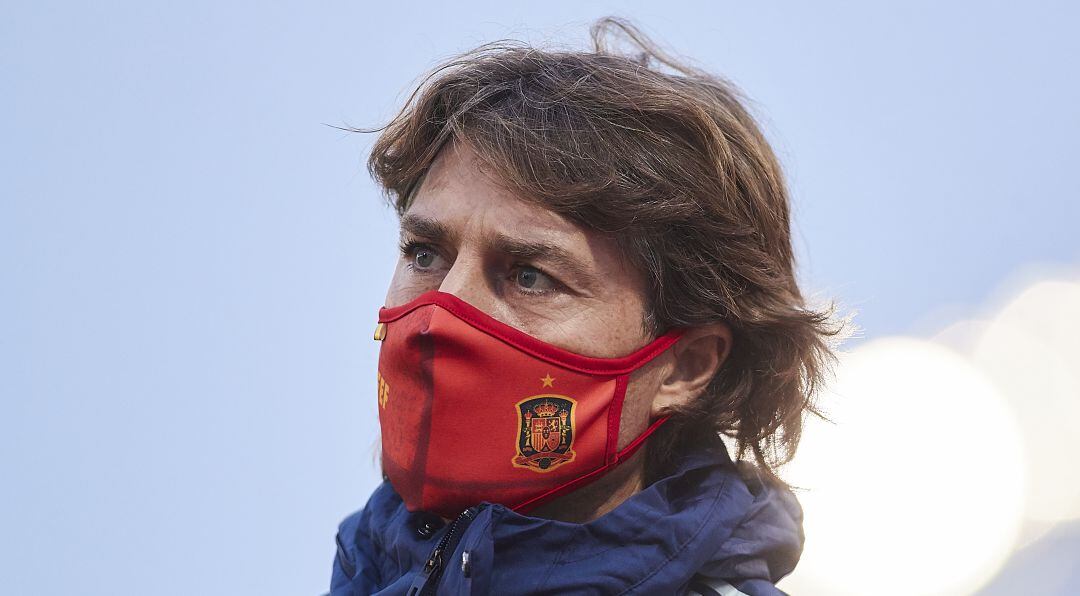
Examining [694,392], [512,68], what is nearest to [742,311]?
[694,392]

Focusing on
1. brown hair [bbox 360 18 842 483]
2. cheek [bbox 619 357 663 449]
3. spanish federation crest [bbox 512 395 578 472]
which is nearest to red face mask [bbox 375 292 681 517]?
spanish federation crest [bbox 512 395 578 472]

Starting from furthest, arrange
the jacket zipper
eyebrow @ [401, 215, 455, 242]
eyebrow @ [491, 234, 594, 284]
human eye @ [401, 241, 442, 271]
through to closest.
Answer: human eye @ [401, 241, 442, 271], eyebrow @ [401, 215, 455, 242], eyebrow @ [491, 234, 594, 284], the jacket zipper

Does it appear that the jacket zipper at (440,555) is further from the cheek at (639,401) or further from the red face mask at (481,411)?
the cheek at (639,401)

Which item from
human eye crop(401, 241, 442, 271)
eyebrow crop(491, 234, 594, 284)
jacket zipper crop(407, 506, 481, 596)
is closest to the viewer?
jacket zipper crop(407, 506, 481, 596)

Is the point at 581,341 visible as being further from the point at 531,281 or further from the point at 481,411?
the point at 481,411

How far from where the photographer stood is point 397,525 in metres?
2.99

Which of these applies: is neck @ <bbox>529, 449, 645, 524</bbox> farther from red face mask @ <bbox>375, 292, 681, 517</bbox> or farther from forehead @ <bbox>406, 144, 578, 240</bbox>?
forehead @ <bbox>406, 144, 578, 240</bbox>

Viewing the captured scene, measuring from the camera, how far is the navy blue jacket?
270 centimetres

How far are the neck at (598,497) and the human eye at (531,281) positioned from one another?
1.87 ft

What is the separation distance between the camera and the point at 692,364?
126 inches

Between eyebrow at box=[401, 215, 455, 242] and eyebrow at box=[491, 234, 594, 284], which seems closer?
eyebrow at box=[491, 234, 594, 284]

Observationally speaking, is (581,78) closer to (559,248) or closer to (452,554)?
(559,248)

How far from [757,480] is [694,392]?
15.6 inches

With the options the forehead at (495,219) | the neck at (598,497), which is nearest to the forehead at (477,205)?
the forehead at (495,219)
